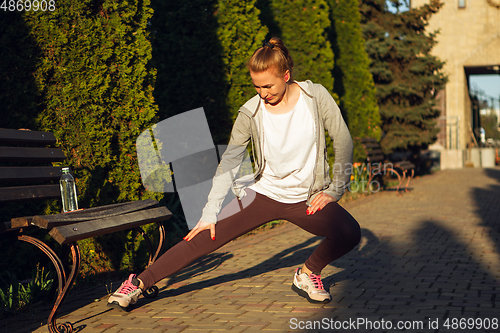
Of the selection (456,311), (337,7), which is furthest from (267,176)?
(337,7)

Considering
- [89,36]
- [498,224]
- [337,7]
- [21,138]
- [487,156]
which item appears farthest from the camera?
[487,156]

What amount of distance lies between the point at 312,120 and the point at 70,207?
2129mm

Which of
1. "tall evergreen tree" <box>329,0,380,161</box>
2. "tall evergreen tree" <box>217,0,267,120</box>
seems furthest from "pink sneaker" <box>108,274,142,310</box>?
"tall evergreen tree" <box>329,0,380,161</box>

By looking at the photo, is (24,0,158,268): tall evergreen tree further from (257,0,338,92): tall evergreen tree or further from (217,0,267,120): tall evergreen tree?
(257,0,338,92): tall evergreen tree

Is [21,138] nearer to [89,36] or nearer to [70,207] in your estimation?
[70,207]

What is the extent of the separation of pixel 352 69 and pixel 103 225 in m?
11.3

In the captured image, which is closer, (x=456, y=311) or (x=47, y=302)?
(x=456, y=311)

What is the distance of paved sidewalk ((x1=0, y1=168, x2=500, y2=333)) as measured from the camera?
3355 mm

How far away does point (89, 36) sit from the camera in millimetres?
4820

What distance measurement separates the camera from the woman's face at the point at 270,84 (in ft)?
10.6

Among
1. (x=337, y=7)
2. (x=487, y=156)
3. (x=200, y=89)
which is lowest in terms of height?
(x=487, y=156)

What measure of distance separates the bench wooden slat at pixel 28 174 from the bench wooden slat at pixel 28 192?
67 mm

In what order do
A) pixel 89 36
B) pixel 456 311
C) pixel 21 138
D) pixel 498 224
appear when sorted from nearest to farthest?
1. pixel 456 311
2. pixel 21 138
3. pixel 89 36
4. pixel 498 224

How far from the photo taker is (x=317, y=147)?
344cm
